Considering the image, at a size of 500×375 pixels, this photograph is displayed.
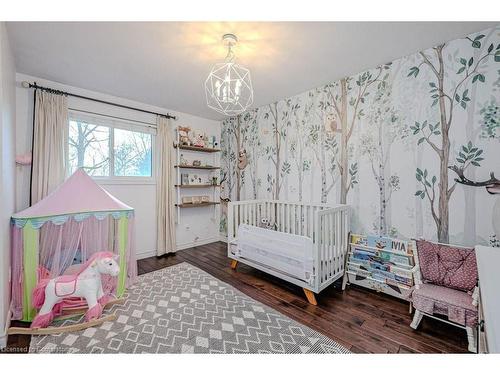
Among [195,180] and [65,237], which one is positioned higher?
[195,180]

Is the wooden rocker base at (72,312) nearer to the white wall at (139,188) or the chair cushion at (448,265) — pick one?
the white wall at (139,188)

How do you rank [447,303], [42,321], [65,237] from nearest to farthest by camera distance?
[447,303], [42,321], [65,237]

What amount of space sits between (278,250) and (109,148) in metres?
2.82

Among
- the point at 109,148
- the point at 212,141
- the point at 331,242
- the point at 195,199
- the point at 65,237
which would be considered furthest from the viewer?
the point at 212,141

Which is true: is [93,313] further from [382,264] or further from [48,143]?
[382,264]

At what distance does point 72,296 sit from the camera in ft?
6.19

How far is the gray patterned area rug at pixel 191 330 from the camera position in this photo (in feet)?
5.15

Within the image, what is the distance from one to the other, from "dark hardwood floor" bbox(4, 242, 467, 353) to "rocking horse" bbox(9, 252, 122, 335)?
0.14 m

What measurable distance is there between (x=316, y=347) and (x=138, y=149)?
136 inches

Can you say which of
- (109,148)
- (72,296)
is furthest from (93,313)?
(109,148)

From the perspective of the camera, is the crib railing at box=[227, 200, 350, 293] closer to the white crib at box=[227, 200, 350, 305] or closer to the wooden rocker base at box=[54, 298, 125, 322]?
the white crib at box=[227, 200, 350, 305]

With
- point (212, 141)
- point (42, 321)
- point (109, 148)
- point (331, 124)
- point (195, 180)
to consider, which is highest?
point (212, 141)

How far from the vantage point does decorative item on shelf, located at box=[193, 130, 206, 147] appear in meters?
4.04
